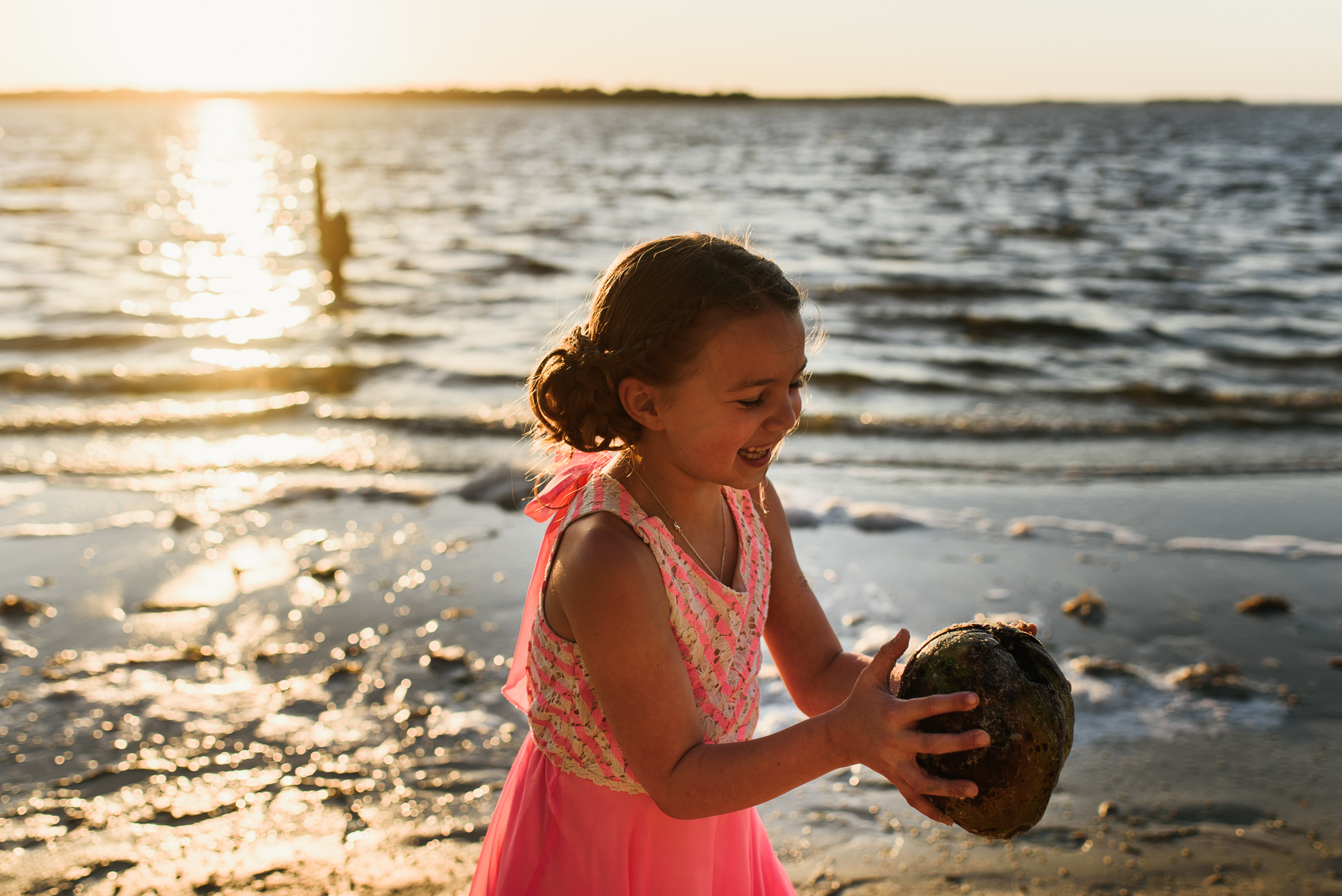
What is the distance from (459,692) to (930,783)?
3.37 m

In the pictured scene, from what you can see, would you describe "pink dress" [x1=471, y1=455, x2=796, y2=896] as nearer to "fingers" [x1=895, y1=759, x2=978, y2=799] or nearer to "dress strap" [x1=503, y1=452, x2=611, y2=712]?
"dress strap" [x1=503, y1=452, x2=611, y2=712]

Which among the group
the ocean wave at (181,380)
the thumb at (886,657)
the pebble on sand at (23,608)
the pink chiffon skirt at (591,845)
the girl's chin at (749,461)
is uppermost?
the girl's chin at (749,461)

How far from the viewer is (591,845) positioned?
88.5 inches

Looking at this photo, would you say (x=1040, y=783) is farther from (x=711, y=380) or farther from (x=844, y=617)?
(x=844, y=617)

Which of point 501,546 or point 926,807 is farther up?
point 926,807

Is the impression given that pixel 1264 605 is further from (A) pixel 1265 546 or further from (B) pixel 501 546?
(B) pixel 501 546

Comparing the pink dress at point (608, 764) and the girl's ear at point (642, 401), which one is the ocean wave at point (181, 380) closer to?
the pink dress at point (608, 764)

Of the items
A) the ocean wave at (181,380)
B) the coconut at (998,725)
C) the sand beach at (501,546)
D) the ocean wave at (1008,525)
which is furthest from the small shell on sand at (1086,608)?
the ocean wave at (181,380)

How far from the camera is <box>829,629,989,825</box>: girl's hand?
5.63 feet

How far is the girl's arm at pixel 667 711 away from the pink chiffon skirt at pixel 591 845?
313 millimetres

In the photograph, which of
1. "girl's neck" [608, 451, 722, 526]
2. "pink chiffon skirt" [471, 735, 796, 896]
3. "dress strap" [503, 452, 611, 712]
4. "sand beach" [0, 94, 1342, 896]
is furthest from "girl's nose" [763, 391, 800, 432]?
"sand beach" [0, 94, 1342, 896]

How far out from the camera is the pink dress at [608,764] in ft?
7.07

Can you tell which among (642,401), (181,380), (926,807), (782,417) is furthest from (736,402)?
(181,380)

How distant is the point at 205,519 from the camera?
7.01m
